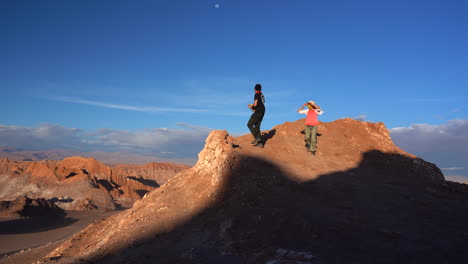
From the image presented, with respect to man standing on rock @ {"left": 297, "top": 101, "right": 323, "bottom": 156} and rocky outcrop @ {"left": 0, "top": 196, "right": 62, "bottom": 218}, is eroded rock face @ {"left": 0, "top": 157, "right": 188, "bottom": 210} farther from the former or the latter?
man standing on rock @ {"left": 297, "top": 101, "right": 323, "bottom": 156}

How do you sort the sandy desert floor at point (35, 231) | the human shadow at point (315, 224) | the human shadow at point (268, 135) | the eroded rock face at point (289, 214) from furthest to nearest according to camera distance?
the sandy desert floor at point (35, 231), the human shadow at point (268, 135), the eroded rock face at point (289, 214), the human shadow at point (315, 224)

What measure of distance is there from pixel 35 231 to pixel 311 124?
746 inches

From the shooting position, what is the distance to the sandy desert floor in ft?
46.9

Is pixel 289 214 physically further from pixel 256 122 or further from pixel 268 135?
pixel 268 135

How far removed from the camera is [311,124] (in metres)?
9.09

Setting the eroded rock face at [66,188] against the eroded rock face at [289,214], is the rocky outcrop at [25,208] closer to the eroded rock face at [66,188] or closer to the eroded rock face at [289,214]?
the eroded rock face at [66,188]

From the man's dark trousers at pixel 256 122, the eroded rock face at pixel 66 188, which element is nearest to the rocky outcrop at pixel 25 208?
the eroded rock face at pixel 66 188

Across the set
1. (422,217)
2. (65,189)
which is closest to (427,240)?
(422,217)

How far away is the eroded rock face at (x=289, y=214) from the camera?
4273 millimetres

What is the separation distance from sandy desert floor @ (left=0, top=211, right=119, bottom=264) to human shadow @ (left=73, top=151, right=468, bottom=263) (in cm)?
762

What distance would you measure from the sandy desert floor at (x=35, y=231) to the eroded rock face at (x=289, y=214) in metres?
6.21

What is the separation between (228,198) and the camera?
20.3 feet

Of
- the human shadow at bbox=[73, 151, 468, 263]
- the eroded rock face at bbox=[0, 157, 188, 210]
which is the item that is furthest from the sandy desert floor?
the human shadow at bbox=[73, 151, 468, 263]

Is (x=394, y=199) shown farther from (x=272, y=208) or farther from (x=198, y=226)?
(x=198, y=226)
